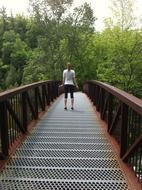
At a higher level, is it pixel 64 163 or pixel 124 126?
pixel 124 126

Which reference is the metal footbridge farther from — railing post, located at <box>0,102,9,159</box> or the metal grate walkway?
railing post, located at <box>0,102,9,159</box>

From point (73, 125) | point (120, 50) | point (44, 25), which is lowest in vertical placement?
point (73, 125)

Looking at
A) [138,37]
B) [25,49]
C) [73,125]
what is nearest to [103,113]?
[73,125]

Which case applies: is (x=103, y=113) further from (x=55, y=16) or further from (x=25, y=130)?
(x=55, y=16)

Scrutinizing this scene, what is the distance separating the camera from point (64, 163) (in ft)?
14.7

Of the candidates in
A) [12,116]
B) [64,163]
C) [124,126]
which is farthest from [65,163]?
[12,116]

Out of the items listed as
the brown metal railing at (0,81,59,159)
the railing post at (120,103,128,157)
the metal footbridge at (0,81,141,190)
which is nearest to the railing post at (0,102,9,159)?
the brown metal railing at (0,81,59,159)

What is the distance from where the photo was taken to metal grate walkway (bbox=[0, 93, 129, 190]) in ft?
Answer: 12.1

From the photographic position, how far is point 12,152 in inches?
193

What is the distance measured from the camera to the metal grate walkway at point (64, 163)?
3689 millimetres

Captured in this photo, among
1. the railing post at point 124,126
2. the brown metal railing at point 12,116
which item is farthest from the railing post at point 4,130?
the railing post at point 124,126

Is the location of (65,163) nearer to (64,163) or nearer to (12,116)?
(64,163)

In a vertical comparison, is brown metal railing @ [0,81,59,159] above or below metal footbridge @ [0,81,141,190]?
above

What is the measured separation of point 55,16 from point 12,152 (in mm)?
32122
